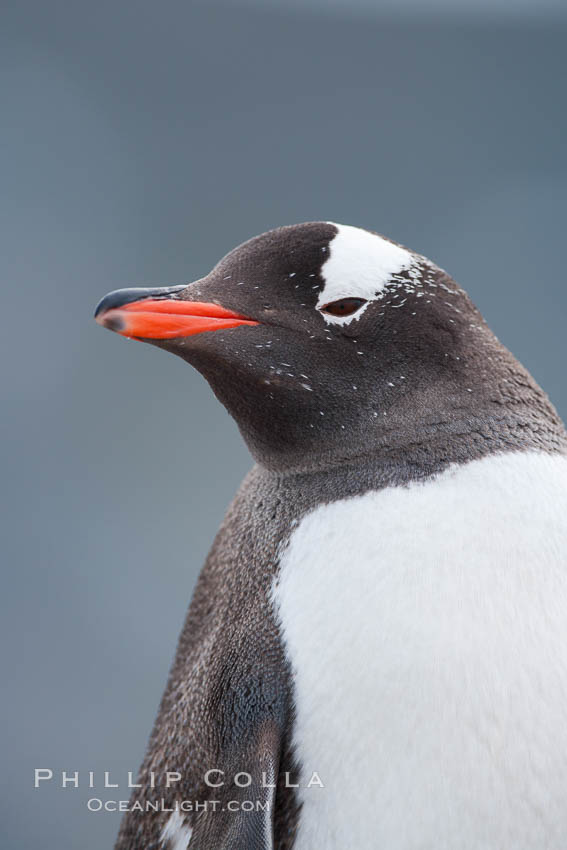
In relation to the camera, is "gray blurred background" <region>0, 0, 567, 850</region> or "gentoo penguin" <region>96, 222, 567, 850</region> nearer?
"gentoo penguin" <region>96, 222, 567, 850</region>

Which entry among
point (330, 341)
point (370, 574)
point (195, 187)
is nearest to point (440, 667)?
point (370, 574)

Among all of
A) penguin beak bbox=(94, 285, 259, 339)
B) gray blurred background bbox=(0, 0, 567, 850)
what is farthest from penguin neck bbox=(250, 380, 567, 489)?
gray blurred background bbox=(0, 0, 567, 850)

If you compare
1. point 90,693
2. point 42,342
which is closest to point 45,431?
point 42,342

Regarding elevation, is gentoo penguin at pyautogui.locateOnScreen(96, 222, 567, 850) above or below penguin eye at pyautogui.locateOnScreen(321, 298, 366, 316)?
below

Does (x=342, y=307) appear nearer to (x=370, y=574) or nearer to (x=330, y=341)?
(x=330, y=341)

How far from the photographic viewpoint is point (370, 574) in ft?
1.88

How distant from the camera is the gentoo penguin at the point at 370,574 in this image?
1.74 feet

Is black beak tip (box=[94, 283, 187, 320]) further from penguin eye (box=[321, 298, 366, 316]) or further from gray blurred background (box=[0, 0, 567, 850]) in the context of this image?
gray blurred background (box=[0, 0, 567, 850])

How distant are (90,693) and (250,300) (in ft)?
5.65

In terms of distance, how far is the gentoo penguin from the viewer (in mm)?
531

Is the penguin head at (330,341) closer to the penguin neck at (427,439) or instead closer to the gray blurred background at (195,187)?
the penguin neck at (427,439)

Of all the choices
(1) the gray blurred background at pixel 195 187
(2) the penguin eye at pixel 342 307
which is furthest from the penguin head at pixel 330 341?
(1) the gray blurred background at pixel 195 187

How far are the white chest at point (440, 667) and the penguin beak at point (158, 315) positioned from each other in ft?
0.59

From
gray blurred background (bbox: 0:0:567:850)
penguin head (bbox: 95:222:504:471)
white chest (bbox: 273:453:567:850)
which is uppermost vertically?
gray blurred background (bbox: 0:0:567:850)
